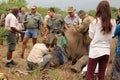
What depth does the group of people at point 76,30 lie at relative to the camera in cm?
684

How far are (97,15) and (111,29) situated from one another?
1.21 ft

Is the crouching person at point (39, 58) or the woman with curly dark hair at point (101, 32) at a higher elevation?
the woman with curly dark hair at point (101, 32)

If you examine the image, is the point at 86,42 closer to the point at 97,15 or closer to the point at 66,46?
the point at 66,46

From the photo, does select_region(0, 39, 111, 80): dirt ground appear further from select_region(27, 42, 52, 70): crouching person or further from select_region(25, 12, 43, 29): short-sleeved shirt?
select_region(25, 12, 43, 29): short-sleeved shirt

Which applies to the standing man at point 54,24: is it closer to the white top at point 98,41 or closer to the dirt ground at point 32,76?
the dirt ground at point 32,76

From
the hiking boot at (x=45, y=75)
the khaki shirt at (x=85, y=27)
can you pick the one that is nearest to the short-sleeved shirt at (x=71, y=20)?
the khaki shirt at (x=85, y=27)

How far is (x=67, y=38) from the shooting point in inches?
408

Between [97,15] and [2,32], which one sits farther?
[2,32]

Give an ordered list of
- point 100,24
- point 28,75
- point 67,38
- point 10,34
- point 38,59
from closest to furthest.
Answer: point 100,24 < point 28,75 < point 38,59 < point 10,34 < point 67,38

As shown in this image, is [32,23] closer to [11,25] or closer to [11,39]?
[11,39]

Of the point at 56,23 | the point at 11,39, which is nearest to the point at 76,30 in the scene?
the point at 56,23

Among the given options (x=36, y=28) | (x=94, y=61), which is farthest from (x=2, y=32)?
(x=94, y=61)

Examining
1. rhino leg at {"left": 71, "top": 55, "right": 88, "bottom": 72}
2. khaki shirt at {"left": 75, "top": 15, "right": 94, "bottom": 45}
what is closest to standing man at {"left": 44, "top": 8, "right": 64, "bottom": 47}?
khaki shirt at {"left": 75, "top": 15, "right": 94, "bottom": 45}

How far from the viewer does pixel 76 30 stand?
10.1 m
